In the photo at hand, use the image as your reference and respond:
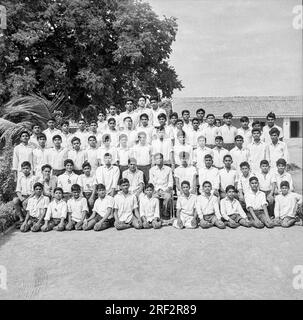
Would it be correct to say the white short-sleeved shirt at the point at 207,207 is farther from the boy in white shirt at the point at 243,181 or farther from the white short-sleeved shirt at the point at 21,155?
the white short-sleeved shirt at the point at 21,155

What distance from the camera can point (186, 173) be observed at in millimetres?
7422

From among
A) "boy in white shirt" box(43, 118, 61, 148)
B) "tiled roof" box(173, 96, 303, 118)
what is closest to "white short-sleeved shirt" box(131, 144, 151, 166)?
"boy in white shirt" box(43, 118, 61, 148)

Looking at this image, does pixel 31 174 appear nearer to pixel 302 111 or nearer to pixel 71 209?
pixel 71 209

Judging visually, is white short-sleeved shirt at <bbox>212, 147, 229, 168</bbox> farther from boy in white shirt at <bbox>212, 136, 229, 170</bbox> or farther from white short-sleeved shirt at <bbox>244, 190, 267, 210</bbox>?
white short-sleeved shirt at <bbox>244, 190, 267, 210</bbox>

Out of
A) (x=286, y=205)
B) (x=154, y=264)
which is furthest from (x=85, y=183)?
(x=286, y=205)

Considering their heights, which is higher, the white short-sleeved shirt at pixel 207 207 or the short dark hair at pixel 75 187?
the short dark hair at pixel 75 187

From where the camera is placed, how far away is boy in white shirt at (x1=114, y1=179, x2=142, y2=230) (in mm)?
6738

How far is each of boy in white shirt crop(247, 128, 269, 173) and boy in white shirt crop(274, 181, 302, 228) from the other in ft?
3.22

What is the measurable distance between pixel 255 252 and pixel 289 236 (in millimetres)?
1008

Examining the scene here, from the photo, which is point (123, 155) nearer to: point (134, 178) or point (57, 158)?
point (134, 178)

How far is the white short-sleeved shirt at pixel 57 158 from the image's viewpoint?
7.61 m

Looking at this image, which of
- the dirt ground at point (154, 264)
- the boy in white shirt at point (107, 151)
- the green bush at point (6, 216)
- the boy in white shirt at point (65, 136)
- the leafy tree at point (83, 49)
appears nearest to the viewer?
the dirt ground at point (154, 264)

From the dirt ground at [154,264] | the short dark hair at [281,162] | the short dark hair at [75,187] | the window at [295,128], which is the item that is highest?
the window at [295,128]

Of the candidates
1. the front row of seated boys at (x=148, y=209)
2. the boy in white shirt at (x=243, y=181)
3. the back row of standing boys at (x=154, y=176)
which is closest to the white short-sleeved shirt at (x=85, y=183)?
the back row of standing boys at (x=154, y=176)
